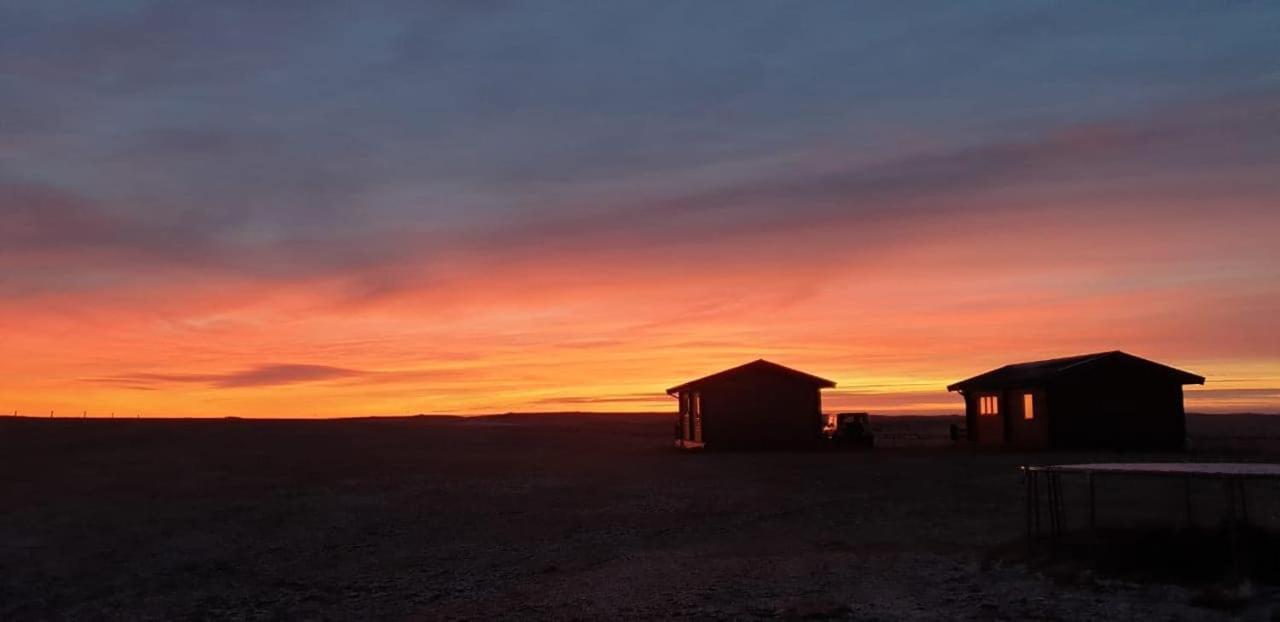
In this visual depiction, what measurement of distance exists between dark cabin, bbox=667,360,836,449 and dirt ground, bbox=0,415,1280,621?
27.7 feet

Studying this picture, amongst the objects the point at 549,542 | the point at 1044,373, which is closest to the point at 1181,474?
the point at 549,542

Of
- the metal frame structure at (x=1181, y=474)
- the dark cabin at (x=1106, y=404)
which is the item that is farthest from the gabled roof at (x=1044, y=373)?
the metal frame structure at (x=1181, y=474)

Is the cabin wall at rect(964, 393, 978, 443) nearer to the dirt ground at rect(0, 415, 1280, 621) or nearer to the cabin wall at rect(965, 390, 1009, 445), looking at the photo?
the cabin wall at rect(965, 390, 1009, 445)

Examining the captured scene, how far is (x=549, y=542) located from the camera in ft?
68.0

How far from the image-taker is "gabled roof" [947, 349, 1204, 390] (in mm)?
43125

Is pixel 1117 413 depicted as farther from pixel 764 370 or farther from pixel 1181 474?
pixel 1181 474

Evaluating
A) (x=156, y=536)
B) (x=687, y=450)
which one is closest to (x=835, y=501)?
(x=156, y=536)

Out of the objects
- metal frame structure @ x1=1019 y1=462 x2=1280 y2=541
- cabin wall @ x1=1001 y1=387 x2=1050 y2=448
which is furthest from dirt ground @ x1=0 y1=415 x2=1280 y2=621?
cabin wall @ x1=1001 y1=387 x2=1050 y2=448

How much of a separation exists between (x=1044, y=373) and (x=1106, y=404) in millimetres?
2593

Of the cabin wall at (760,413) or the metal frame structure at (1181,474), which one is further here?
→ the cabin wall at (760,413)

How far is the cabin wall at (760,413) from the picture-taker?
151ft

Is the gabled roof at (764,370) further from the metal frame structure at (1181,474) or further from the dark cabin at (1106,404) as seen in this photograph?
the metal frame structure at (1181,474)

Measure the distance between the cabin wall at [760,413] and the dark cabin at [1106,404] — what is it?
353 inches

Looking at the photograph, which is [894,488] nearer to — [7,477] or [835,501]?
[835,501]
